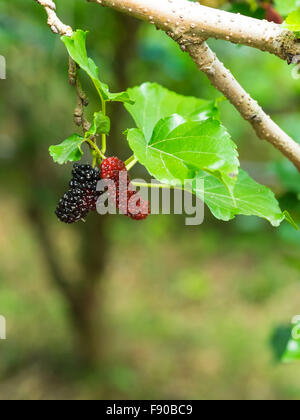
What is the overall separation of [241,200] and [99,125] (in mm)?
176

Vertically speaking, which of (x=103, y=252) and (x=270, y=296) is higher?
(x=270, y=296)

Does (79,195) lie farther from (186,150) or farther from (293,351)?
(293,351)

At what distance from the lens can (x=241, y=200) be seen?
555 millimetres

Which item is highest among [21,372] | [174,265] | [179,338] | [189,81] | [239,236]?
[239,236]

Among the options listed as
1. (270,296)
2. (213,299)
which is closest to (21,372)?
(213,299)

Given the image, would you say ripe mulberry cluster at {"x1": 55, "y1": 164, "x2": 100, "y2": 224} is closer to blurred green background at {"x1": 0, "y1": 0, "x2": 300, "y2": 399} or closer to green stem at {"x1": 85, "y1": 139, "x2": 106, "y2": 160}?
green stem at {"x1": 85, "y1": 139, "x2": 106, "y2": 160}

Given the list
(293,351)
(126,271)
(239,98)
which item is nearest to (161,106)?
(239,98)

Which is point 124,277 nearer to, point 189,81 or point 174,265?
point 174,265

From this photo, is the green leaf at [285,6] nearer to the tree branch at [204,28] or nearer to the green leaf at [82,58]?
the tree branch at [204,28]

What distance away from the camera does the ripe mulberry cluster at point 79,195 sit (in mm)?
551

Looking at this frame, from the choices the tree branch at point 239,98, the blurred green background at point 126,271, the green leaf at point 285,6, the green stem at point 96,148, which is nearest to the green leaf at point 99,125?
the green stem at point 96,148

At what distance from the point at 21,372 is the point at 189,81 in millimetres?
1397
